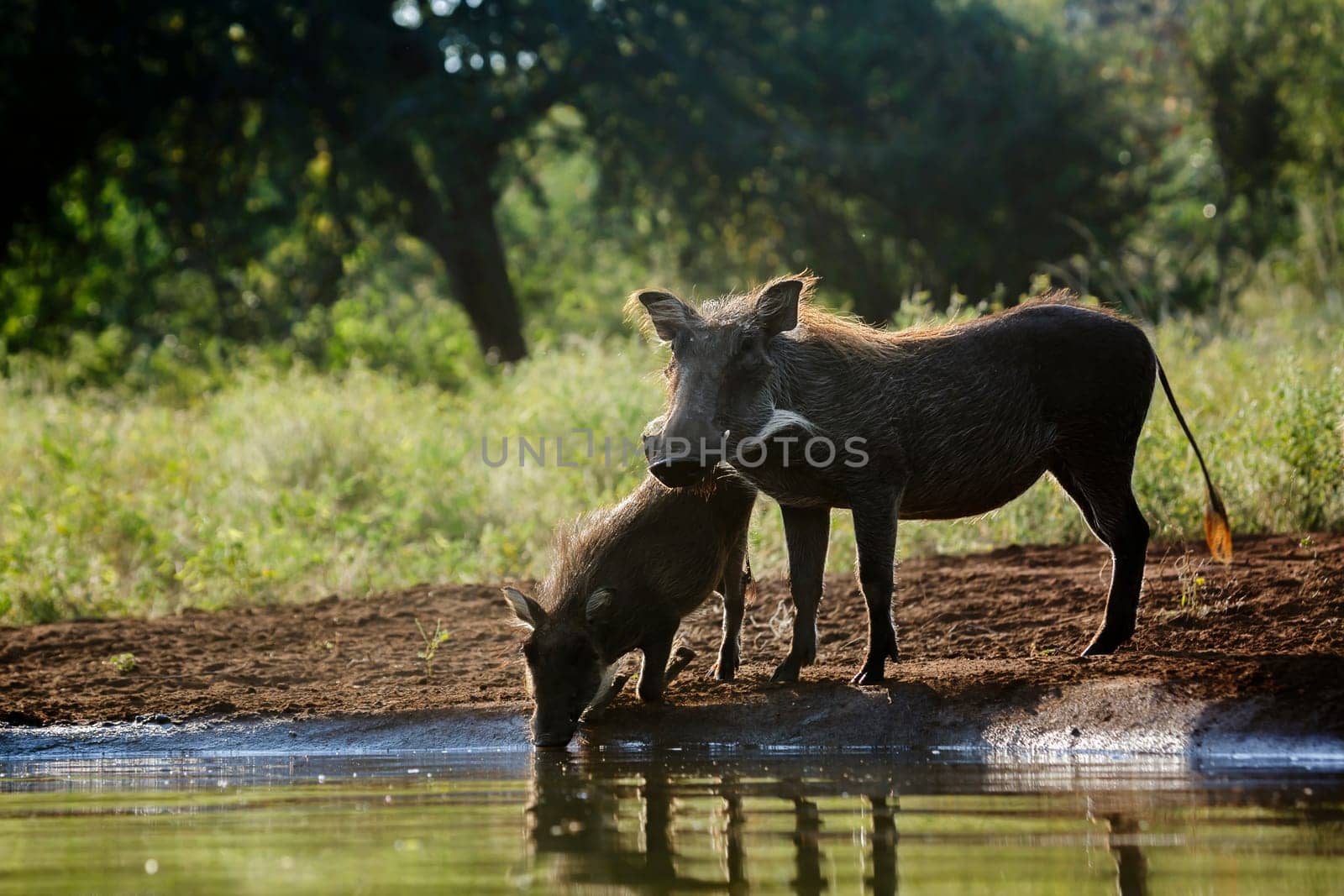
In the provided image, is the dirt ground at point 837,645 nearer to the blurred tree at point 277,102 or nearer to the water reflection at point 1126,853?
the water reflection at point 1126,853

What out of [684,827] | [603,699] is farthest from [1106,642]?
[684,827]

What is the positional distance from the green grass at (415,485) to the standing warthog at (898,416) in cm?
164

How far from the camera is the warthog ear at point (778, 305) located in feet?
18.3

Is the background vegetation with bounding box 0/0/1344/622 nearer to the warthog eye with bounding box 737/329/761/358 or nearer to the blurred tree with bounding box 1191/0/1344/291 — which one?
the blurred tree with bounding box 1191/0/1344/291

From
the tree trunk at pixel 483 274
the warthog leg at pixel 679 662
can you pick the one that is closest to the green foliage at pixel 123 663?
the warthog leg at pixel 679 662

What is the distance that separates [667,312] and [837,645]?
190cm

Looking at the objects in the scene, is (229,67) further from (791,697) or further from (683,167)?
(791,697)

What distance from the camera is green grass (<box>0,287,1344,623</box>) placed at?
839cm

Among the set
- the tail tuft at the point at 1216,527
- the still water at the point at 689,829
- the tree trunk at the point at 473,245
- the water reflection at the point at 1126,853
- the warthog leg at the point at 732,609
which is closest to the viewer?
the water reflection at the point at 1126,853

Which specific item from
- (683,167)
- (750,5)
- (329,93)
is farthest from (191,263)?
(750,5)

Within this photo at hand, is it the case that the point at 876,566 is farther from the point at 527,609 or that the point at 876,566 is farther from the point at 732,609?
the point at 527,609

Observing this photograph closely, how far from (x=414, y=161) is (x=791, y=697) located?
1334 centimetres

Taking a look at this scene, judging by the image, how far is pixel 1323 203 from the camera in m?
16.6

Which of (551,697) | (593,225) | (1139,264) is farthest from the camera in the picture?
(593,225)
